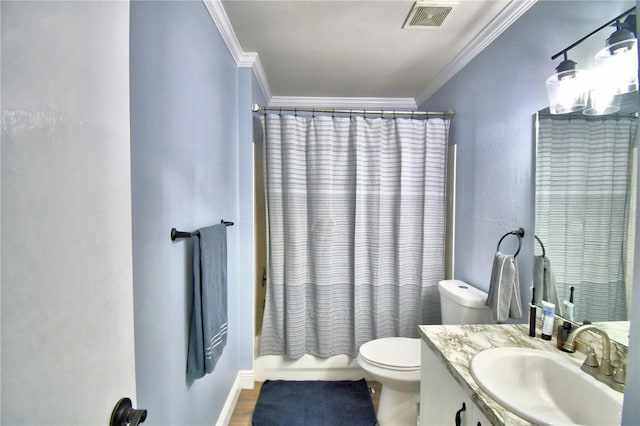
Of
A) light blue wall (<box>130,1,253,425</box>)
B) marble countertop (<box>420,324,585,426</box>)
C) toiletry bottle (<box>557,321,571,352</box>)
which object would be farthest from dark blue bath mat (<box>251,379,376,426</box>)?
toiletry bottle (<box>557,321,571,352</box>)

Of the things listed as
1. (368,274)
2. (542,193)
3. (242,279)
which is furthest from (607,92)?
(242,279)

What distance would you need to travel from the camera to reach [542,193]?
1282mm

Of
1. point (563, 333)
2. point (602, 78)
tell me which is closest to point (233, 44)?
point (602, 78)

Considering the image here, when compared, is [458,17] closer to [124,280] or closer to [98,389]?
[124,280]

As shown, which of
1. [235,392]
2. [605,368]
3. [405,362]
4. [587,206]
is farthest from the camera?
[235,392]

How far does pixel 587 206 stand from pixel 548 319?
478mm

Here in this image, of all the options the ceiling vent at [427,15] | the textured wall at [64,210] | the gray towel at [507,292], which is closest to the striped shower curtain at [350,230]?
the ceiling vent at [427,15]

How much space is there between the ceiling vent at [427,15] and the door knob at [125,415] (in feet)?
6.19

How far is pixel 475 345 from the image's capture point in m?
1.11

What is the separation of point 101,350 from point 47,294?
6.4 inches

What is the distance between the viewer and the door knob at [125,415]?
499mm

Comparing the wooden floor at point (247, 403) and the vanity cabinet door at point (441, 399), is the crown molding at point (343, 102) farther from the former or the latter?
the wooden floor at point (247, 403)

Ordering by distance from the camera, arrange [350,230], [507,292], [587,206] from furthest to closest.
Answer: [350,230] → [507,292] → [587,206]

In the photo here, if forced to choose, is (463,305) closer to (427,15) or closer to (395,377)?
(395,377)
